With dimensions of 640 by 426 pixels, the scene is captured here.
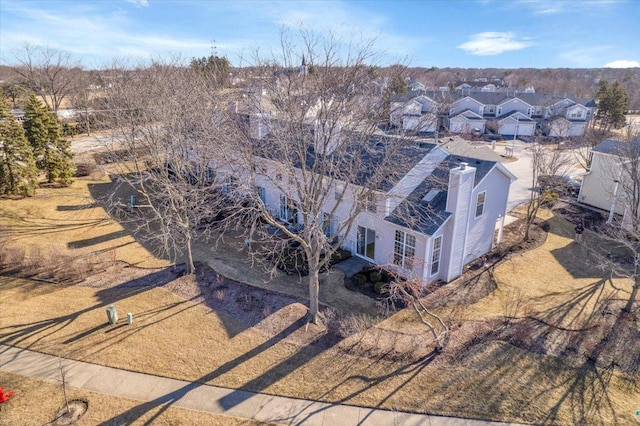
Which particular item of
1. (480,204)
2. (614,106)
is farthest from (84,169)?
(614,106)

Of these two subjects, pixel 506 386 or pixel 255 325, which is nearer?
pixel 506 386

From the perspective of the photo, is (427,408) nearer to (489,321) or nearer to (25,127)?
(489,321)

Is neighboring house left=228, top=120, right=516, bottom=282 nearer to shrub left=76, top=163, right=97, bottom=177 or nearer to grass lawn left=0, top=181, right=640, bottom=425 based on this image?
grass lawn left=0, top=181, right=640, bottom=425

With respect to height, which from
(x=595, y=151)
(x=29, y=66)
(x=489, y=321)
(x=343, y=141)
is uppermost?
(x=29, y=66)

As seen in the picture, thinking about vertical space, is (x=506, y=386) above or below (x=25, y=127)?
below

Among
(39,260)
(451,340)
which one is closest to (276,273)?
(451,340)

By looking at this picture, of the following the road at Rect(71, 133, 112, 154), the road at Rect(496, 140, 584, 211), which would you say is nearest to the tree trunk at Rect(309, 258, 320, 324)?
the road at Rect(496, 140, 584, 211)

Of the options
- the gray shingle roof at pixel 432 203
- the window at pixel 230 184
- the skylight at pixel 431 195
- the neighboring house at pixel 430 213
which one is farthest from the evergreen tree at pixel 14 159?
the skylight at pixel 431 195
